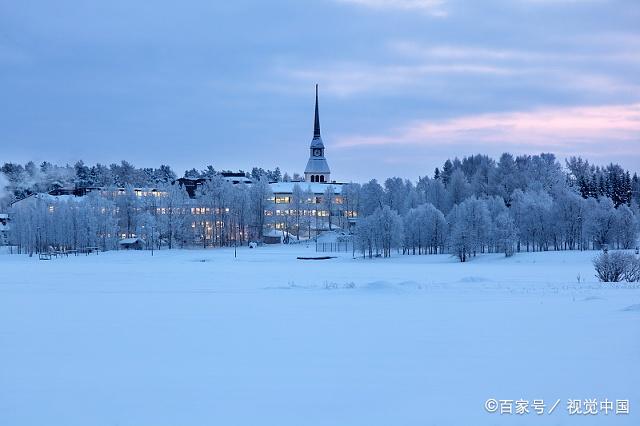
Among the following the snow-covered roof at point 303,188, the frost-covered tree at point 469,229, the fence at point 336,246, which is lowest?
the fence at point 336,246

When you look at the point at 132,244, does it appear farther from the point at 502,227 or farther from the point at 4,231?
the point at 502,227

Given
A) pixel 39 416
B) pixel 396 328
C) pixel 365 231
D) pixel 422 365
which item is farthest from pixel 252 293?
pixel 365 231

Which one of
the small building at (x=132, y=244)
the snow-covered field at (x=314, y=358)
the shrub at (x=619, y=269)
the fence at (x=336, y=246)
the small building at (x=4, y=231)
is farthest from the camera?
the small building at (x=4, y=231)

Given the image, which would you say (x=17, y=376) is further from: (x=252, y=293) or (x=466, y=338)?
(x=252, y=293)

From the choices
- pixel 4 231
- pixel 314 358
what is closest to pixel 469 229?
pixel 314 358

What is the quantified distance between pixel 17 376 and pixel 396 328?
11.6 meters

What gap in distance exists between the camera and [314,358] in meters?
17.3

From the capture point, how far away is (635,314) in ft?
77.5

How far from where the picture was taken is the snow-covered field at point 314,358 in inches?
503

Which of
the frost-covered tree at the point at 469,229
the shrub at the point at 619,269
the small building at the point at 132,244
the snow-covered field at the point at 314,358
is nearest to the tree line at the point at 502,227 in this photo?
the frost-covered tree at the point at 469,229

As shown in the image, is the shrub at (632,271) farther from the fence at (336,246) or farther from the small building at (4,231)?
the small building at (4,231)

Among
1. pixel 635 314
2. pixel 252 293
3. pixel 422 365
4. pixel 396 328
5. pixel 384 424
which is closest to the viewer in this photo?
pixel 384 424

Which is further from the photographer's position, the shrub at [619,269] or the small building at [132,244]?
the small building at [132,244]

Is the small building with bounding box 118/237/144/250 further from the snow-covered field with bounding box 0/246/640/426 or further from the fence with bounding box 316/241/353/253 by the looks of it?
the snow-covered field with bounding box 0/246/640/426
